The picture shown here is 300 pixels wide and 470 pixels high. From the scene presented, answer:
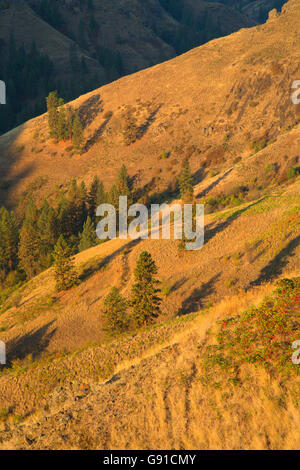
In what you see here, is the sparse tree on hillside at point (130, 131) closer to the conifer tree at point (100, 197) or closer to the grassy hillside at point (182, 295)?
the grassy hillside at point (182, 295)

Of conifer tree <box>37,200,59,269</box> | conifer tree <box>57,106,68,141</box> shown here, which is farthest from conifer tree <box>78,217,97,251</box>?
conifer tree <box>57,106,68,141</box>

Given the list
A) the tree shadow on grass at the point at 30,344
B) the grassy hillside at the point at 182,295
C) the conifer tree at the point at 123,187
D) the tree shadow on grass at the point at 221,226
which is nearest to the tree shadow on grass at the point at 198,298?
the grassy hillside at the point at 182,295

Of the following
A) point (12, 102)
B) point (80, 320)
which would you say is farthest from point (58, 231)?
point (12, 102)

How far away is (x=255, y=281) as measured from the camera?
2983cm

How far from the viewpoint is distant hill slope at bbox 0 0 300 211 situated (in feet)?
278

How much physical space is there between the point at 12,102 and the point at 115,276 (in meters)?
144

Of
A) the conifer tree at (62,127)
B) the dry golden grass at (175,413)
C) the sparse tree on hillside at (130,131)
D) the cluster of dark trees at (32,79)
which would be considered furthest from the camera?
the cluster of dark trees at (32,79)

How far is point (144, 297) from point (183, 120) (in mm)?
75764

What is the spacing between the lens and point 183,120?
95.1 meters

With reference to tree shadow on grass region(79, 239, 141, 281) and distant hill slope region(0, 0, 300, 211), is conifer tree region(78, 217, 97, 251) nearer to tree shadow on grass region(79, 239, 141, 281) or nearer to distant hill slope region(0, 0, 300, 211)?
tree shadow on grass region(79, 239, 141, 281)

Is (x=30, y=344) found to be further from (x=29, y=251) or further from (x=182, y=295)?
(x=29, y=251)

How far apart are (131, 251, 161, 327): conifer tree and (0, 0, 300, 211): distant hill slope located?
50.6 meters

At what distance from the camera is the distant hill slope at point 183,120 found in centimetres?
8462

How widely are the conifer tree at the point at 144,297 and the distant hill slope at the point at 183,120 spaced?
50.6 metres
